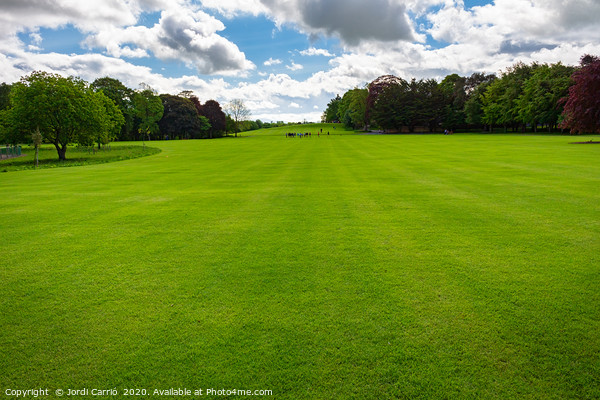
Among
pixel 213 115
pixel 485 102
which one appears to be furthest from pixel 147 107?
pixel 485 102

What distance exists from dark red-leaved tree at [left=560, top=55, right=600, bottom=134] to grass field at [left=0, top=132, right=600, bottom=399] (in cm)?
3665

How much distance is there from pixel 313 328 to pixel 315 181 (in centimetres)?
1216

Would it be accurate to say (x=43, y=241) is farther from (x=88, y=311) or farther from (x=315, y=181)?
(x=315, y=181)

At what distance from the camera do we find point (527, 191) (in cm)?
1218

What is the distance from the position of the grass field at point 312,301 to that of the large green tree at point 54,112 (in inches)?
1315

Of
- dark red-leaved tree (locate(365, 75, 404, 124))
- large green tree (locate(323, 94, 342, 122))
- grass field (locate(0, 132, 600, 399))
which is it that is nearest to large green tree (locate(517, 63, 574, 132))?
dark red-leaved tree (locate(365, 75, 404, 124))

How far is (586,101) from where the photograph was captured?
3725 centimetres

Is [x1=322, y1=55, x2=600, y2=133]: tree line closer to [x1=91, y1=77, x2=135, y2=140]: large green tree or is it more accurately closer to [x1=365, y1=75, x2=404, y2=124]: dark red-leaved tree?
[x1=365, y1=75, x2=404, y2=124]: dark red-leaved tree

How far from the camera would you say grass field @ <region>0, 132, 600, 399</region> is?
345 cm

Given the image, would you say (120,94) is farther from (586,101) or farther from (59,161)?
(586,101)

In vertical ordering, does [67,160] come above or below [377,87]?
below

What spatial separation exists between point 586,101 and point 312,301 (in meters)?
47.1

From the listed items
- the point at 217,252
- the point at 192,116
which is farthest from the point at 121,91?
the point at 217,252

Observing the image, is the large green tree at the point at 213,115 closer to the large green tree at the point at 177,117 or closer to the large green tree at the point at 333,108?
the large green tree at the point at 177,117
